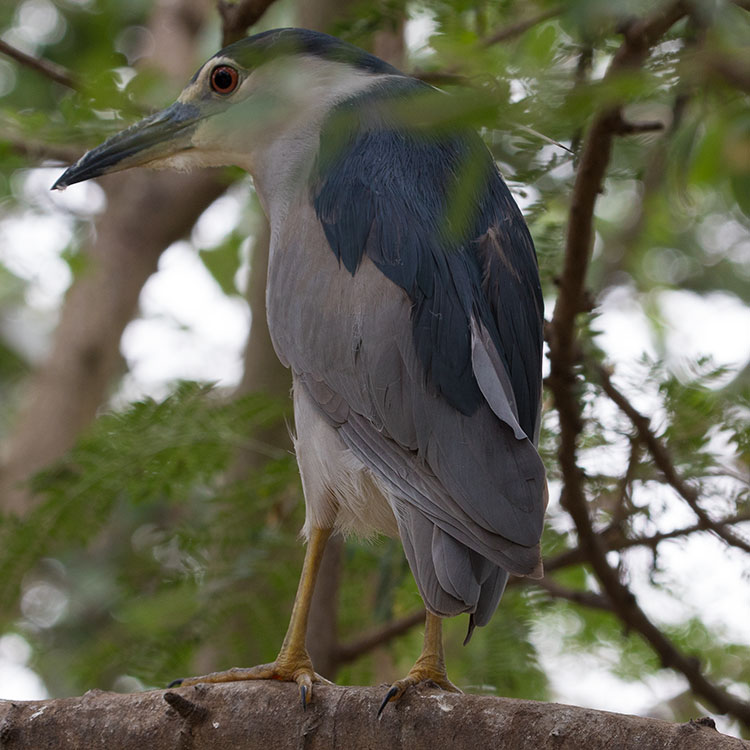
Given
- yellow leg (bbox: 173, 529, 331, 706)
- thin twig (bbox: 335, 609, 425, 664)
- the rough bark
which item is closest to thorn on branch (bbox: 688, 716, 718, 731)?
the rough bark

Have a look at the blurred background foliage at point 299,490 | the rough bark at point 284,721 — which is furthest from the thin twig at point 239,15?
the rough bark at point 284,721

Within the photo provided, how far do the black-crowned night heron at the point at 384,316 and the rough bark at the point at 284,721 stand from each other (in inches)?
3.3

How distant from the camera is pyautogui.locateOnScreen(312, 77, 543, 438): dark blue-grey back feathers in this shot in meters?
2.32

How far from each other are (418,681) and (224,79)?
169cm

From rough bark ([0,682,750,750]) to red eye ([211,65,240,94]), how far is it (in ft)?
5.20

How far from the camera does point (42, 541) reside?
322cm

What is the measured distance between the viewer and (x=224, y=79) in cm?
288

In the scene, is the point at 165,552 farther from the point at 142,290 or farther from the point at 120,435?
the point at 142,290

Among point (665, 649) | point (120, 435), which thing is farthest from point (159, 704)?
point (665, 649)

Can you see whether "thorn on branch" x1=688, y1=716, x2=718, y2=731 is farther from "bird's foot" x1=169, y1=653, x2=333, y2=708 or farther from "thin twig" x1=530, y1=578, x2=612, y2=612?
"thin twig" x1=530, y1=578, x2=612, y2=612

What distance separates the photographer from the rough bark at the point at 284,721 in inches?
75.1

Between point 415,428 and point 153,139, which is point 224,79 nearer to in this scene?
point 153,139

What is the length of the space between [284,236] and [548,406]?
43.7 inches

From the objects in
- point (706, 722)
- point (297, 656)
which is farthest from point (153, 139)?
point (706, 722)
